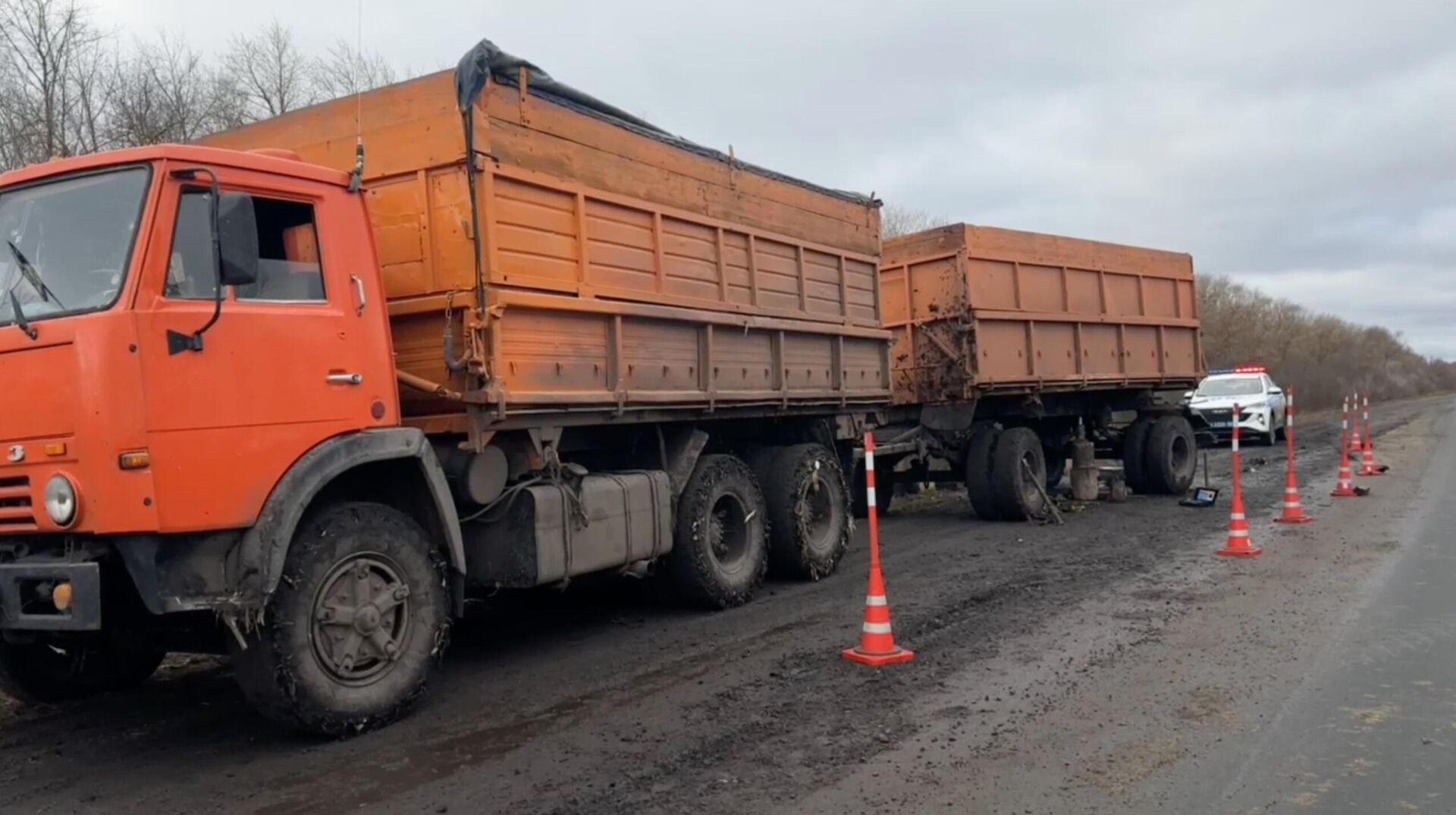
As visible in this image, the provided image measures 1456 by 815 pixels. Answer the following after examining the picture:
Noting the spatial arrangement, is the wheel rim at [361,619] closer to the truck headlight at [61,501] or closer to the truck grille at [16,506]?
the truck headlight at [61,501]

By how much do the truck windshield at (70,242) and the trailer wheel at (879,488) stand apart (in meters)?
8.63

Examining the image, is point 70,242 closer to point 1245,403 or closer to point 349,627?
point 349,627

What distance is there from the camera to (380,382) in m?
5.68

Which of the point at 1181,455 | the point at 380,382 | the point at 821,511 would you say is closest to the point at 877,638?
the point at 380,382

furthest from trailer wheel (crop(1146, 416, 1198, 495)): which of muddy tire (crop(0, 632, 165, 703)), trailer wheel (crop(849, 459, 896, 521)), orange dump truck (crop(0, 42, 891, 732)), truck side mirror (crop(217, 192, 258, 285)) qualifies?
truck side mirror (crop(217, 192, 258, 285))

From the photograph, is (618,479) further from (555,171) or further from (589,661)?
(555,171)

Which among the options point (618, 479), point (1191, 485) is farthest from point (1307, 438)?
point (618, 479)

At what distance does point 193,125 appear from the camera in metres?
18.6

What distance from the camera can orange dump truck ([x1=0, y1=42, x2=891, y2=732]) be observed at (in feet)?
15.5

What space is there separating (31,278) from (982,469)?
10.3 m

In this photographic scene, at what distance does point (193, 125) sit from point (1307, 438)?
26.6 metres

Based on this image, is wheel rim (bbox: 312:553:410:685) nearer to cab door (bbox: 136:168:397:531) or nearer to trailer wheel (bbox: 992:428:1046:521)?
cab door (bbox: 136:168:397:531)

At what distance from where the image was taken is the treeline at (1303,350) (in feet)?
173

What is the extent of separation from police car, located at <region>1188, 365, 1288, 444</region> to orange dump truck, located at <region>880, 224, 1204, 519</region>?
382 inches
